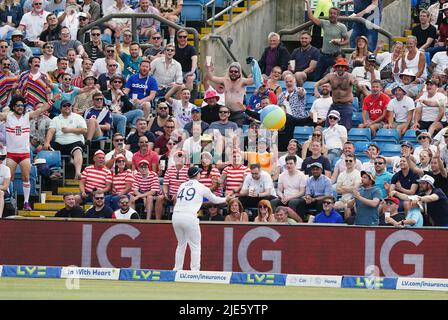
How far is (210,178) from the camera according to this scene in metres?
23.9

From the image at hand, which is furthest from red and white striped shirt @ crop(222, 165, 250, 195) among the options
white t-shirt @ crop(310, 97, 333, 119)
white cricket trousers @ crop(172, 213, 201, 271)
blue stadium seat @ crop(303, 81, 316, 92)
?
blue stadium seat @ crop(303, 81, 316, 92)

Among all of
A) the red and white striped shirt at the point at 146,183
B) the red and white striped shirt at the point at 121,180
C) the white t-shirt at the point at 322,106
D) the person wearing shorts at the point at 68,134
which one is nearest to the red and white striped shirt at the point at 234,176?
the red and white striped shirt at the point at 146,183

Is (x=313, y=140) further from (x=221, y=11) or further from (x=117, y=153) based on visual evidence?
(x=221, y=11)

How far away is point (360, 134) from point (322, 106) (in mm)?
1011

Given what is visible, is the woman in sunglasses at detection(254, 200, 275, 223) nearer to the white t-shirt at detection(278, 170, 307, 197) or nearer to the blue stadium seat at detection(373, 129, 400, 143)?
the white t-shirt at detection(278, 170, 307, 197)

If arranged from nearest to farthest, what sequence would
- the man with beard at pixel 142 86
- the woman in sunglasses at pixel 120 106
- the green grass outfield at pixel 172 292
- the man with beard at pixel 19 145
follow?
1. the green grass outfield at pixel 172 292
2. the man with beard at pixel 19 145
3. the woman in sunglasses at pixel 120 106
4. the man with beard at pixel 142 86

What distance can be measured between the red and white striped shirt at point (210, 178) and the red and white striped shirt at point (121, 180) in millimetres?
1204

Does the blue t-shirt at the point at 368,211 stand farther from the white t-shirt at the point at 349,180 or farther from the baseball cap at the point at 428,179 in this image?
the baseball cap at the point at 428,179

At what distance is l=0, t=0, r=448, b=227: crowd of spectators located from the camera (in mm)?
23250

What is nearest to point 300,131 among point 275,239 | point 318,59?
point 318,59

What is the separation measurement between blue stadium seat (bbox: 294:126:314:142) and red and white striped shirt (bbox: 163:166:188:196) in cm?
258

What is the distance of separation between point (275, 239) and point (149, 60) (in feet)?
20.7

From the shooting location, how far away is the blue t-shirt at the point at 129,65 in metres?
27.5

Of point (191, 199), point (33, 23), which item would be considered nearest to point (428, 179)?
point (191, 199)
